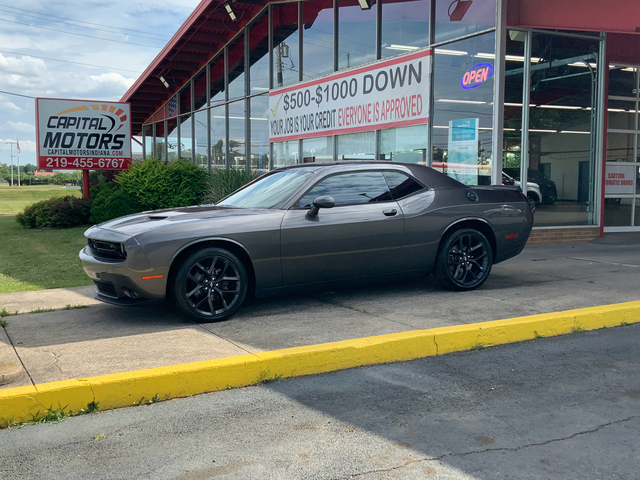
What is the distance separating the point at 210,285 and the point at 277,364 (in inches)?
57.0

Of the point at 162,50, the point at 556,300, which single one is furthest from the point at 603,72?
the point at 162,50

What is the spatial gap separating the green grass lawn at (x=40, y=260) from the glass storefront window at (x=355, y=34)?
7.26m

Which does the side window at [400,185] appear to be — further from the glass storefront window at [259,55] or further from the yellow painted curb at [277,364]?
the glass storefront window at [259,55]

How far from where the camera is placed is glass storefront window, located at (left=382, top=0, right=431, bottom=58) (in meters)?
12.3

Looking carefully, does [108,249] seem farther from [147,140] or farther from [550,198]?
[147,140]

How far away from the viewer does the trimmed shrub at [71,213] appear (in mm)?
16625

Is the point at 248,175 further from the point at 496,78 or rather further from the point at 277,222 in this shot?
the point at 277,222

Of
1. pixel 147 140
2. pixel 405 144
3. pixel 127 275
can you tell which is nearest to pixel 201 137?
pixel 147 140

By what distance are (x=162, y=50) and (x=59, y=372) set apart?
18.9 metres

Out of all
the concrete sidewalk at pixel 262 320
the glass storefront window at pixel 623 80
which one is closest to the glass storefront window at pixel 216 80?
the glass storefront window at pixel 623 80

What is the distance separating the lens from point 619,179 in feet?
42.7

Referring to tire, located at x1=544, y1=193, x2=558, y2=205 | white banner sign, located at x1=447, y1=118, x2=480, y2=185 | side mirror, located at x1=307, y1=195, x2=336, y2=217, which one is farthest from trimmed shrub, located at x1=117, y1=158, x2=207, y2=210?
side mirror, located at x1=307, y1=195, x2=336, y2=217

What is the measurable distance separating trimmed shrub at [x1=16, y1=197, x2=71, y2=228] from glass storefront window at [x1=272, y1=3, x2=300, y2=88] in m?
7.02

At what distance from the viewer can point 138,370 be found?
4.17 metres
